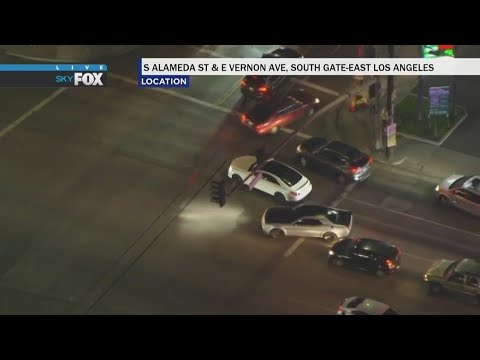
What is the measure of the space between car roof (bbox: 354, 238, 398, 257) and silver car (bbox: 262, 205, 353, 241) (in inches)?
53.5

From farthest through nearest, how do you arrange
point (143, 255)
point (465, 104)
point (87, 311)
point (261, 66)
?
point (465, 104) → point (261, 66) → point (143, 255) → point (87, 311)

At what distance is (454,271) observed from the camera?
144 feet

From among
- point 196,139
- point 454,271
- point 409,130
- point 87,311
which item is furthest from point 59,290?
point 409,130

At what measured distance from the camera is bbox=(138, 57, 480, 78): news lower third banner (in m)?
48.8

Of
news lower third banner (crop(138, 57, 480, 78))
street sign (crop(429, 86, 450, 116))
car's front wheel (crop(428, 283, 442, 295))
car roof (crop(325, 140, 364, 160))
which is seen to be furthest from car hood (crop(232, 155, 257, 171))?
car's front wheel (crop(428, 283, 442, 295))

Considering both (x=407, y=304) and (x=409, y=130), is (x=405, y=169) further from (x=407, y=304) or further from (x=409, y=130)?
(x=407, y=304)

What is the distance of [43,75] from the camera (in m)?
47.9

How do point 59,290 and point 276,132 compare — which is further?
point 276,132

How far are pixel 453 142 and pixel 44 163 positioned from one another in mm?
20202

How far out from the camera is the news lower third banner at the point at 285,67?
48.8 m

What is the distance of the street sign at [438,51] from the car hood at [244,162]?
982cm

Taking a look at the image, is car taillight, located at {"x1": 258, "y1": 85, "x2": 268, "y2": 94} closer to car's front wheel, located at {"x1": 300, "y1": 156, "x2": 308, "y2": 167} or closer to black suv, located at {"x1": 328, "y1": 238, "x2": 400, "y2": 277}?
car's front wheel, located at {"x1": 300, "y1": 156, "x2": 308, "y2": 167}

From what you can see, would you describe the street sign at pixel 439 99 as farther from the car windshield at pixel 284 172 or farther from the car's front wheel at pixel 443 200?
the car windshield at pixel 284 172

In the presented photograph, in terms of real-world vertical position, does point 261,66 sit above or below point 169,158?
above
